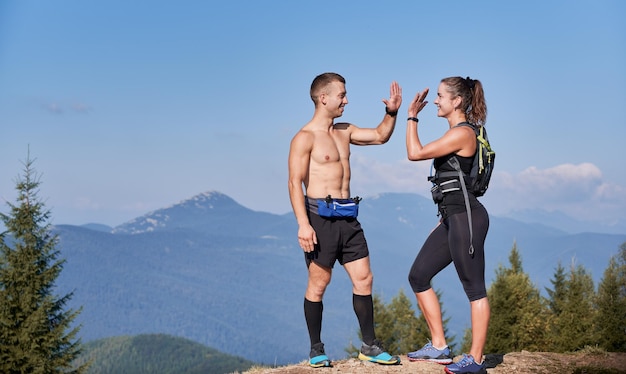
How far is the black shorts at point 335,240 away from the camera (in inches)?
330

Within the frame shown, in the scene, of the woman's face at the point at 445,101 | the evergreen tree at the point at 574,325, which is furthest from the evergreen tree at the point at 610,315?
the woman's face at the point at 445,101

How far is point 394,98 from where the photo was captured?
870 cm

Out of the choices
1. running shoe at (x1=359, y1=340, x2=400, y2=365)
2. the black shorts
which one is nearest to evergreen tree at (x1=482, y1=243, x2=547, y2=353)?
running shoe at (x1=359, y1=340, x2=400, y2=365)

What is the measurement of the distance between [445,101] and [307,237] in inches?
86.1

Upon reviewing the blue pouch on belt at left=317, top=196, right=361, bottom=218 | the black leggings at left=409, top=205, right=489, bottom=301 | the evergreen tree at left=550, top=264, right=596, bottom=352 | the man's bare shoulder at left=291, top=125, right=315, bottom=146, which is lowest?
the evergreen tree at left=550, top=264, right=596, bottom=352

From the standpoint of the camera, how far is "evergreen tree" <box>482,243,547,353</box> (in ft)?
138

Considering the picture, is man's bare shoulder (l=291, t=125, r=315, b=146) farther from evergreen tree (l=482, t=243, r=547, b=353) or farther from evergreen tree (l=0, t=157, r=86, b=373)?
evergreen tree (l=482, t=243, r=547, b=353)

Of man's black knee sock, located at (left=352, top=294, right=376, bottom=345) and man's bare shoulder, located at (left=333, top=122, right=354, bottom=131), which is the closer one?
man's black knee sock, located at (left=352, top=294, right=376, bottom=345)

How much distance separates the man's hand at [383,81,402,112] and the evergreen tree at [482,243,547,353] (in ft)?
113

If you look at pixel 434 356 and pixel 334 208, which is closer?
pixel 334 208

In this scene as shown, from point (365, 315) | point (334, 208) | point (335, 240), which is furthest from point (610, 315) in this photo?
point (334, 208)

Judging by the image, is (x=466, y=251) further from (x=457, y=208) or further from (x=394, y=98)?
(x=394, y=98)

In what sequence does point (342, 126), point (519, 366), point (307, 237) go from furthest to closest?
1. point (519, 366)
2. point (342, 126)
3. point (307, 237)

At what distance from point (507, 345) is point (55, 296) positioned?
24944 millimetres
